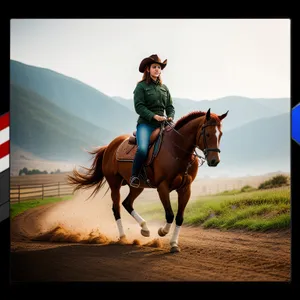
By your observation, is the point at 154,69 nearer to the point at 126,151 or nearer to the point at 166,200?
the point at 126,151

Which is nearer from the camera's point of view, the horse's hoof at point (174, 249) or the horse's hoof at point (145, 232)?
the horse's hoof at point (174, 249)

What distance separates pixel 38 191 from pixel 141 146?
206 cm

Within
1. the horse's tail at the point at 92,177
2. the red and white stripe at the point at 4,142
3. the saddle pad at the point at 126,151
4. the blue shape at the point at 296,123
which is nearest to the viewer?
the blue shape at the point at 296,123

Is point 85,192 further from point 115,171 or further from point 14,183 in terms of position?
point 14,183

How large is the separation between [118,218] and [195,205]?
1868mm

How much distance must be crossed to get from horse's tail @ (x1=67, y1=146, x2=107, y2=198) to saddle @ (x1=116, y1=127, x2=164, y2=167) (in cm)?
60

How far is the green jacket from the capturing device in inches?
323

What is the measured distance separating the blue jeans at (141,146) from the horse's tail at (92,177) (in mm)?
1244

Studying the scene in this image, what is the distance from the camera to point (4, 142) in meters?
7.97

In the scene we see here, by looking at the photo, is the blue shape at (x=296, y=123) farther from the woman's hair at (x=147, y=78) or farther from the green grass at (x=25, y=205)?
the green grass at (x=25, y=205)

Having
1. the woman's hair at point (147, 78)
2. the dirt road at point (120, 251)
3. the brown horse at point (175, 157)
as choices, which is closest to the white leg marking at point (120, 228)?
the brown horse at point (175, 157)

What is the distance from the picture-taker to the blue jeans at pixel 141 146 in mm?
8312

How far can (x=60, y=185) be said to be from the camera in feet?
31.1

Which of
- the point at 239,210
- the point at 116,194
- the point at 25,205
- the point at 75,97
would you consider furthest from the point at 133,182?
the point at 239,210
